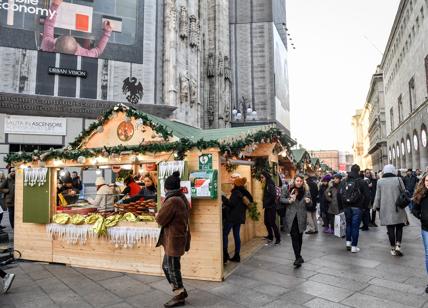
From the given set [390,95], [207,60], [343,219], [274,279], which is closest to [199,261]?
[274,279]

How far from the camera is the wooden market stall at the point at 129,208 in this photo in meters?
6.39

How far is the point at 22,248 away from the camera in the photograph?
8125 millimetres

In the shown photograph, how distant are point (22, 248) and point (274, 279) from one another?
6.24m

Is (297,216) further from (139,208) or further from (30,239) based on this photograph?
(30,239)

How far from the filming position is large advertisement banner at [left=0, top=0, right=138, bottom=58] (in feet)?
63.4

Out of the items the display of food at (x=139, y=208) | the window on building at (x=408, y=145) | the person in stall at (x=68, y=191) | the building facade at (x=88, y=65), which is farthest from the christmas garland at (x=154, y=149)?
the window on building at (x=408, y=145)

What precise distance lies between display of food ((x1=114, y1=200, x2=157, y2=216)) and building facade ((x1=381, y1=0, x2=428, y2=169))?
87.1 feet

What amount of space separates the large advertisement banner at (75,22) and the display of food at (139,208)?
1642 cm

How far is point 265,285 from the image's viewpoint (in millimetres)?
5781

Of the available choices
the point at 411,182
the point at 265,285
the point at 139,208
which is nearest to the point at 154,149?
the point at 139,208

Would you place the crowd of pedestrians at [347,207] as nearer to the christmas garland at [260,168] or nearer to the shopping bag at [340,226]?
the shopping bag at [340,226]

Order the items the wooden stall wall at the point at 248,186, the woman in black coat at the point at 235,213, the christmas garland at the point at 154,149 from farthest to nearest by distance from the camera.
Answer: the wooden stall wall at the point at 248,186 < the woman in black coat at the point at 235,213 < the christmas garland at the point at 154,149

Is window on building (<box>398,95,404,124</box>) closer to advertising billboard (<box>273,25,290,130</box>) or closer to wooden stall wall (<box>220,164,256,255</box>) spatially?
advertising billboard (<box>273,25,290,130</box>)

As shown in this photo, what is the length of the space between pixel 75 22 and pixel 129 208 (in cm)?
1764
